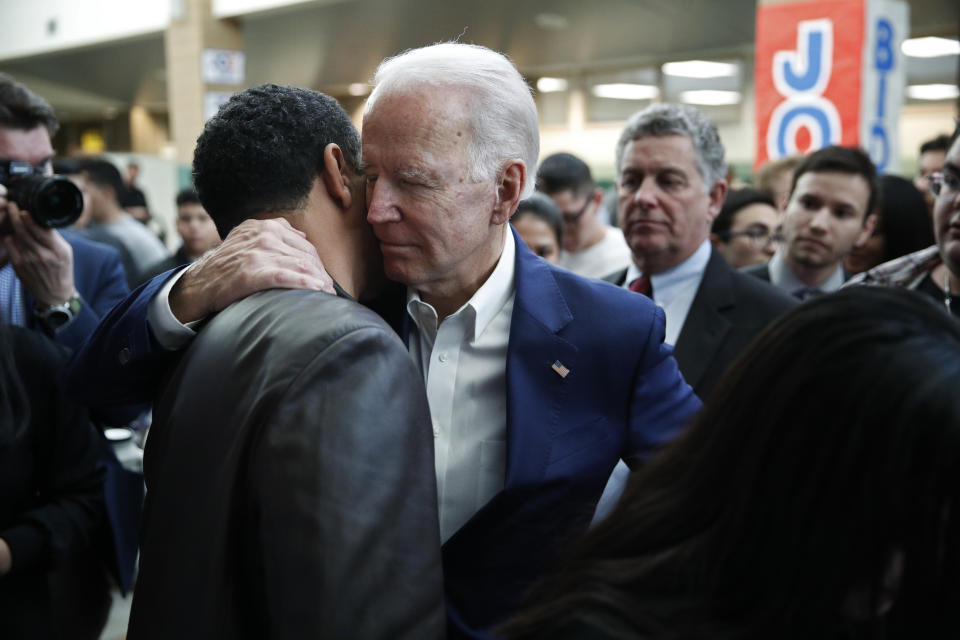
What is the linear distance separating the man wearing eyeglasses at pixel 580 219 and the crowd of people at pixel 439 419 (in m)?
2.33

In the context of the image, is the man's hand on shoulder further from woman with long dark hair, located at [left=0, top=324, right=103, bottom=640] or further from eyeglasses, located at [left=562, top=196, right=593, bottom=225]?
eyeglasses, located at [left=562, top=196, right=593, bottom=225]

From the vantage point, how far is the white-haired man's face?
1.56 metres

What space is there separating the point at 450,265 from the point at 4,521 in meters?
1.18

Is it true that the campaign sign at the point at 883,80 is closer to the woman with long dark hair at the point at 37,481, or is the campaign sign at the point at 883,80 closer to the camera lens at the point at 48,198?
Answer: the camera lens at the point at 48,198

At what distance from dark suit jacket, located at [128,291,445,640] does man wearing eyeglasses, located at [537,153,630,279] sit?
378cm

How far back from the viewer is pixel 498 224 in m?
1.72

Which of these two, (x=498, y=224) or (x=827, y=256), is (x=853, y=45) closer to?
(x=827, y=256)

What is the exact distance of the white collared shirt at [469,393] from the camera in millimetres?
1611

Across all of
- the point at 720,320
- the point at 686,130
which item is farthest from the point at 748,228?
the point at 720,320

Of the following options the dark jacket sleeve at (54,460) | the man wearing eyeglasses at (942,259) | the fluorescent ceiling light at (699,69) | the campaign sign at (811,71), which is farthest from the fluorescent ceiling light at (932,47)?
the dark jacket sleeve at (54,460)

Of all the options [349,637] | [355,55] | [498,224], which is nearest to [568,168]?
[498,224]

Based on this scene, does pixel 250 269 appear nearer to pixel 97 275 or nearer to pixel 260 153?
pixel 260 153

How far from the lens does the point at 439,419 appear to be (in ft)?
5.41

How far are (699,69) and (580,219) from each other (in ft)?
30.2
